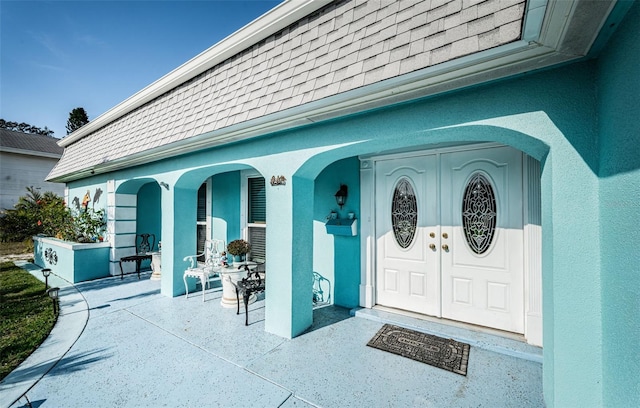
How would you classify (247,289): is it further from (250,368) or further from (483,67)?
(483,67)

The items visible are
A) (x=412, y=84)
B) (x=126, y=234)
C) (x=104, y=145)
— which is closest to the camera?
(x=412, y=84)

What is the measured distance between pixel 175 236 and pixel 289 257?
10.2 ft

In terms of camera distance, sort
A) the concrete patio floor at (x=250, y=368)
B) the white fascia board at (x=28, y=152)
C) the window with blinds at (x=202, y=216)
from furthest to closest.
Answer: the white fascia board at (x=28, y=152), the window with blinds at (x=202, y=216), the concrete patio floor at (x=250, y=368)

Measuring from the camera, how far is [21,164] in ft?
46.3

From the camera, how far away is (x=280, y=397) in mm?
2521

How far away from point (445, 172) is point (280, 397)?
3.63m

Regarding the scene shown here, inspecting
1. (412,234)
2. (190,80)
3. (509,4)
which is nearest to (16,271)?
(190,80)

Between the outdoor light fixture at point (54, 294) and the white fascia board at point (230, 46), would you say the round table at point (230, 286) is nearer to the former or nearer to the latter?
the outdoor light fixture at point (54, 294)

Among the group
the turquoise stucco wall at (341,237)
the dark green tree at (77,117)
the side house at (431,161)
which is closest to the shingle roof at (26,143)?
the dark green tree at (77,117)

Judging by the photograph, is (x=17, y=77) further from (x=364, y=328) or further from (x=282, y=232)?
(x=364, y=328)

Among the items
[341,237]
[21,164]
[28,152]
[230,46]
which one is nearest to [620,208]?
[341,237]

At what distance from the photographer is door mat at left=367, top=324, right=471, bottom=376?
3.02 metres

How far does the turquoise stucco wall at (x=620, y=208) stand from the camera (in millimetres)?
1342

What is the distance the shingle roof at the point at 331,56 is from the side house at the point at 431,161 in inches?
0.8
